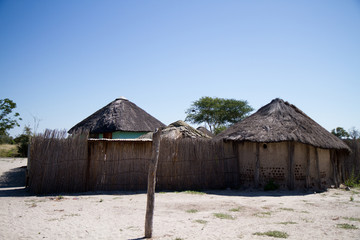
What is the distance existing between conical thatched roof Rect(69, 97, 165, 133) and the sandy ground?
626 cm

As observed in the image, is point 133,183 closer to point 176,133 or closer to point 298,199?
point 176,133

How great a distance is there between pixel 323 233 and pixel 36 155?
8133mm

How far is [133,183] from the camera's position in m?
9.80

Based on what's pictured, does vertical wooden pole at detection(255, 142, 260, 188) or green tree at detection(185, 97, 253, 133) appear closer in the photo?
vertical wooden pole at detection(255, 142, 260, 188)

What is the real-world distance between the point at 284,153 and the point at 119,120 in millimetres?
8659

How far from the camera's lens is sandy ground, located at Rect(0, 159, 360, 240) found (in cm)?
469

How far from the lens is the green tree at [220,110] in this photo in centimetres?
2778

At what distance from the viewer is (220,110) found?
27.9 meters

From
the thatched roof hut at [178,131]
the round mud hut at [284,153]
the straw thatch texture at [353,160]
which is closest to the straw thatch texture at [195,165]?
the round mud hut at [284,153]

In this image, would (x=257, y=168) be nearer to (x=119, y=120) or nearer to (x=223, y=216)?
(x=223, y=216)

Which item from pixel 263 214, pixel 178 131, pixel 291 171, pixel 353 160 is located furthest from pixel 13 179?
pixel 353 160

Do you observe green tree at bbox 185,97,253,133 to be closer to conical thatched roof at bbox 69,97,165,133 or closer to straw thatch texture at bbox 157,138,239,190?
conical thatched roof at bbox 69,97,165,133

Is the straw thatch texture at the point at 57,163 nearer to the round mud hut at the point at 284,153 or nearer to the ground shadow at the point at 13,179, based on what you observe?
the ground shadow at the point at 13,179

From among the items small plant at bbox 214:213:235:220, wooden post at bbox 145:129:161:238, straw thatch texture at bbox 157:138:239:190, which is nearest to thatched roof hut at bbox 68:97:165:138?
straw thatch texture at bbox 157:138:239:190
